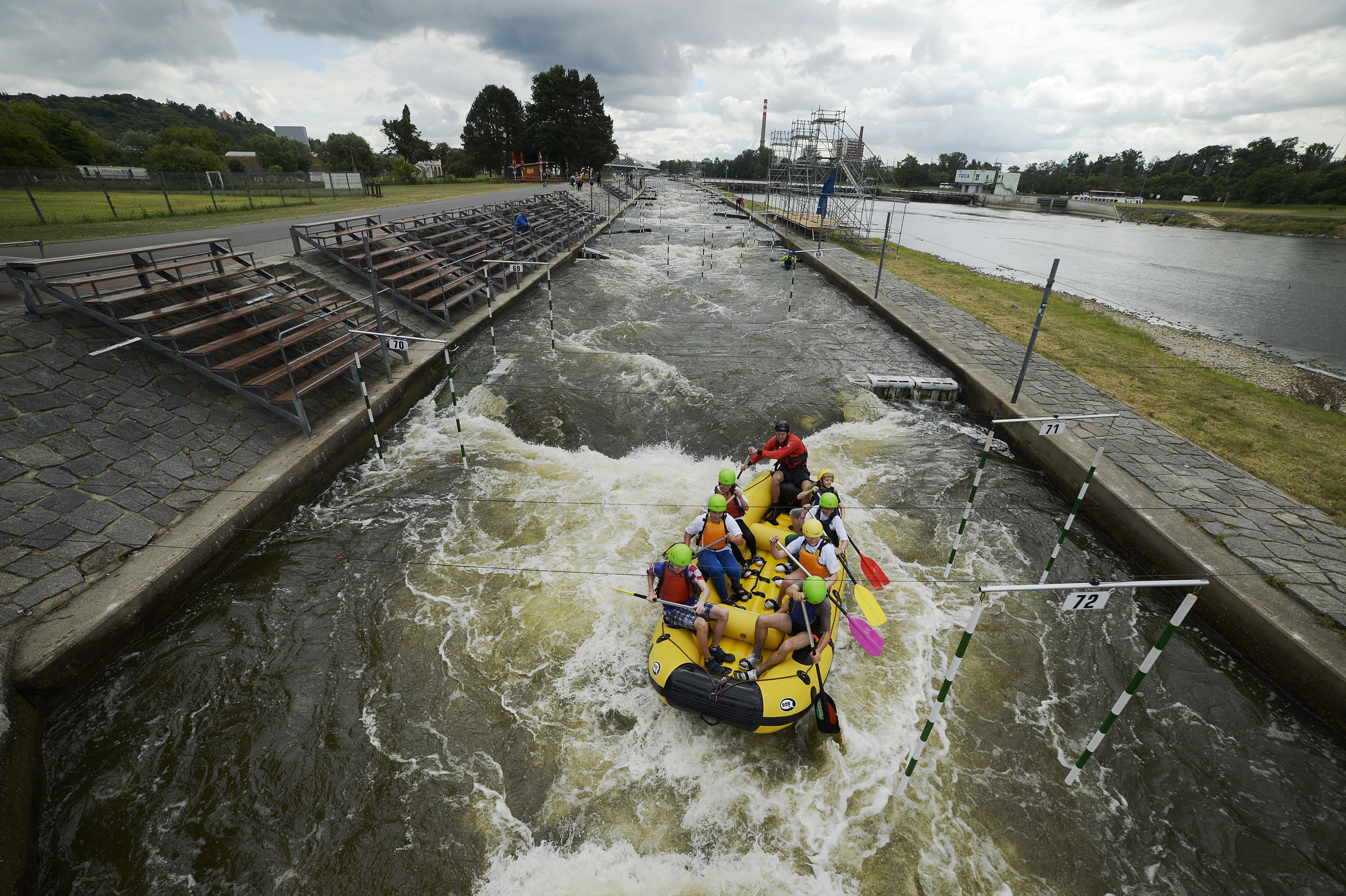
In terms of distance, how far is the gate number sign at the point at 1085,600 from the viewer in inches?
149

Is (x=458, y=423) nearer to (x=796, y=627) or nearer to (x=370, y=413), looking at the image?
(x=370, y=413)

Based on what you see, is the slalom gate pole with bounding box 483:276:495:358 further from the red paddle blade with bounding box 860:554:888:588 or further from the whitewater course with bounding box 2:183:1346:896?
the red paddle blade with bounding box 860:554:888:588

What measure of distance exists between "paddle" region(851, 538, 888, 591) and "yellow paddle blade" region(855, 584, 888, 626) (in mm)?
291

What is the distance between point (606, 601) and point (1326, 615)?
757 cm

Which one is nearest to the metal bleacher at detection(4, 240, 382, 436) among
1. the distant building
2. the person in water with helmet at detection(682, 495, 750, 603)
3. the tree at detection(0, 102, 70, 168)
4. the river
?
the person in water with helmet at detection(682, 495, 750, 603)

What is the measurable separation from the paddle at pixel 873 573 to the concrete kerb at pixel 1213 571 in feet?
11.4

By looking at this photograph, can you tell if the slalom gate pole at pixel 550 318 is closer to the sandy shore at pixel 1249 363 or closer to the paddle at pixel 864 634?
the paddle at pixel 864 634

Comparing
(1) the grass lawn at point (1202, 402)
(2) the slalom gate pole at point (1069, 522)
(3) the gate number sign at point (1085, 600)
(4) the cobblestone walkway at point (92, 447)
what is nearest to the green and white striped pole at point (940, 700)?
(3) the gate number sign at point (1085, 600)

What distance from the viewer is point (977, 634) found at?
6168 millimetres

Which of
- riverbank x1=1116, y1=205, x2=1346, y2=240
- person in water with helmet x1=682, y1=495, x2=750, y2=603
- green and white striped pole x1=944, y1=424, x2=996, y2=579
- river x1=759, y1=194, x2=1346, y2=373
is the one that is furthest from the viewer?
riverbank x1=1116, y1=205, x2=1346, y2=240

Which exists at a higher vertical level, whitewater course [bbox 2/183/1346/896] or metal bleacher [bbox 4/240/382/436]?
metal bleacher [bbox 4/240/382/436]

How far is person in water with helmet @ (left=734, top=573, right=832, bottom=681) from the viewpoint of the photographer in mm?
5094

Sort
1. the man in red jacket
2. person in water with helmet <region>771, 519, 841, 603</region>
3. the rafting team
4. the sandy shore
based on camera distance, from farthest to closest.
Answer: the sandy shore
the man in red jacket
person in water with helmet <region>771, 519, 841, 603</region>
the rafting team

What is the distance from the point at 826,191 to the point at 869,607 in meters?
35.0
